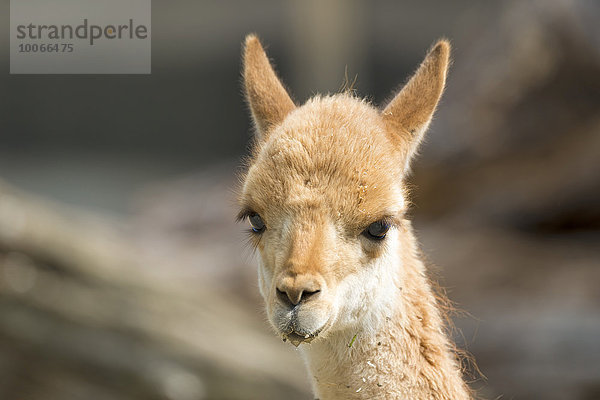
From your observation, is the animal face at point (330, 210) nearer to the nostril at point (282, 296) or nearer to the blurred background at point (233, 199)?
the nostril at point (282, 296)

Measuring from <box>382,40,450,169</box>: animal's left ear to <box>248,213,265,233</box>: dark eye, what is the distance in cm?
78

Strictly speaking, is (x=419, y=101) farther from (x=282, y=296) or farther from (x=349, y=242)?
(x=282, y=296)

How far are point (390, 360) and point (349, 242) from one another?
63 centimetres

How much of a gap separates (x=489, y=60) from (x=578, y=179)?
187cm

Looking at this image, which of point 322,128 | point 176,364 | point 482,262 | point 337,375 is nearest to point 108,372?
point 176,364

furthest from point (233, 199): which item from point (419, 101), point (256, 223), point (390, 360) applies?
point (390, 360)

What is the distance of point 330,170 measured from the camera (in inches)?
126

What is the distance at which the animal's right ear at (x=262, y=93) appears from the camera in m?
3.76

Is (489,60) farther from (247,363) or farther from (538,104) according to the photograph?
(247,363)

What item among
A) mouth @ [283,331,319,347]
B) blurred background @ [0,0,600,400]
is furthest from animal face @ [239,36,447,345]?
blurred background @ [0,0,600,400]

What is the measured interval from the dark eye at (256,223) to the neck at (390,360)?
0.59 metres

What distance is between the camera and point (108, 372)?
6641 millimetres

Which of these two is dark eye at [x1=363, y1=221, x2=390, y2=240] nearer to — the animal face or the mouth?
the animal face

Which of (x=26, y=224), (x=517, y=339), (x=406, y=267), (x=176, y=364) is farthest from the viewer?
(x=517, y=339)
